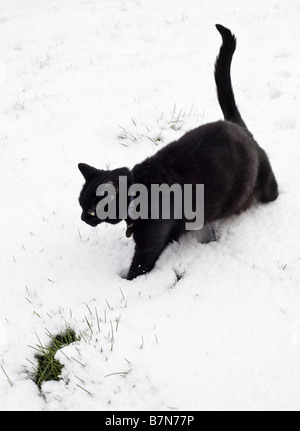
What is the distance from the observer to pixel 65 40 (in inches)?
219

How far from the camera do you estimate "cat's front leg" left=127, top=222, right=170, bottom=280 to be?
2.33 m

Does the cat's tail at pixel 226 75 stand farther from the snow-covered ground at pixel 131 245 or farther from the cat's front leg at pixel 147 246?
the cat's front leg at pixel 147 246

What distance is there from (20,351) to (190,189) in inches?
58.4

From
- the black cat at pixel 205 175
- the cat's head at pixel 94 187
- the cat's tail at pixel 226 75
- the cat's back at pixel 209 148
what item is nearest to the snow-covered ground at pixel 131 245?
the black cat at pixel 205 175

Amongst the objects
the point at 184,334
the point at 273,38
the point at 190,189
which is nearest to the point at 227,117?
the point at 190,189

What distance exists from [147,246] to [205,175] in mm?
643

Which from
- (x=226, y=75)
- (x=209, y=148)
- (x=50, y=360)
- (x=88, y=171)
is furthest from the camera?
(x=226, y=75)

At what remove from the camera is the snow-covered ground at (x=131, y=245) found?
1.83 m

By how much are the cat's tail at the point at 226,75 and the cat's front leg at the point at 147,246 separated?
1160mm

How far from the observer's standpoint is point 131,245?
2738 millimetres

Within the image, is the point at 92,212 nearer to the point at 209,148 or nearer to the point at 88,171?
the point at 88,171

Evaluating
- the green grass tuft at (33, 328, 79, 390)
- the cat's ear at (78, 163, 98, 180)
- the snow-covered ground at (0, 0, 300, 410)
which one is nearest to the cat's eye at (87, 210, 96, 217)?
the cat's ear at (78, 163, 98, 180)

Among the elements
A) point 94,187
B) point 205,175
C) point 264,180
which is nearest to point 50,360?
point 94,187
